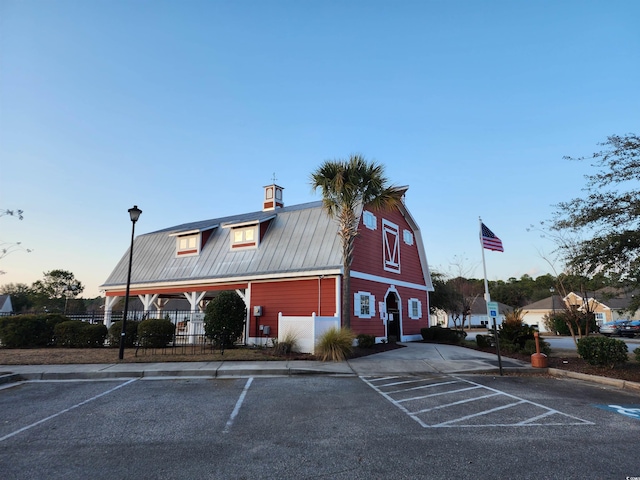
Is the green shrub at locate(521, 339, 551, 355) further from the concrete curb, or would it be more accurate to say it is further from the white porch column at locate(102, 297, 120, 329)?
the white porch column at locate(102, 297, 120, 329)

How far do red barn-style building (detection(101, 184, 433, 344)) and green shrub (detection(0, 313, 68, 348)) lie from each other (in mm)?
4385

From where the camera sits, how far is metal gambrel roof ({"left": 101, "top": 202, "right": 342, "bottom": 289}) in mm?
17641

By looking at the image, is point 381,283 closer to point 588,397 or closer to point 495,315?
point 495,315

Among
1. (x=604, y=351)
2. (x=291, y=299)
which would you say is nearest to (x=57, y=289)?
(x=291, y=299)

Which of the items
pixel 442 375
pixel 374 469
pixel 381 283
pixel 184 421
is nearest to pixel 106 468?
pixel 184 421

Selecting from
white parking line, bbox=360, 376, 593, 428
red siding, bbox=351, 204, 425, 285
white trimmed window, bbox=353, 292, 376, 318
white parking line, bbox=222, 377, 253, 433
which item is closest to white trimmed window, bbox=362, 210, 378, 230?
red siding, bbox=351, 204, 425, 285

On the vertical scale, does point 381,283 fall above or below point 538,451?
above

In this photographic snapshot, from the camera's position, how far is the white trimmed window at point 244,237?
20328mm

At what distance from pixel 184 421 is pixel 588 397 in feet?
28.0

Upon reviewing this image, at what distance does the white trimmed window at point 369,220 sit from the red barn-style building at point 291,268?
5 centimetres

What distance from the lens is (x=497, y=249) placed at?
48.7ft

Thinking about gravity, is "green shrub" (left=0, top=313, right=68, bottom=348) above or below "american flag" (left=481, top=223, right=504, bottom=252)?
below

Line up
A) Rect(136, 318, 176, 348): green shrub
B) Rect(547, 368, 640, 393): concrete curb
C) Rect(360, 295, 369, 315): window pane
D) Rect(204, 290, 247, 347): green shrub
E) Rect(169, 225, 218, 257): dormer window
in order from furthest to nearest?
1. Rect(169, 225, 218, 257): dormer window
2. Rect(360, 295, 369, 315): window pane
3. Rect(136, 318, 176, 348): green shrub
4. Rect(204, 290, 247, 347): green shrub
5. Rect(547, 368, 640, 393): concrete curb

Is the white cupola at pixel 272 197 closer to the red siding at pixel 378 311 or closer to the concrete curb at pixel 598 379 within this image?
the red siding at pixel 378 311
